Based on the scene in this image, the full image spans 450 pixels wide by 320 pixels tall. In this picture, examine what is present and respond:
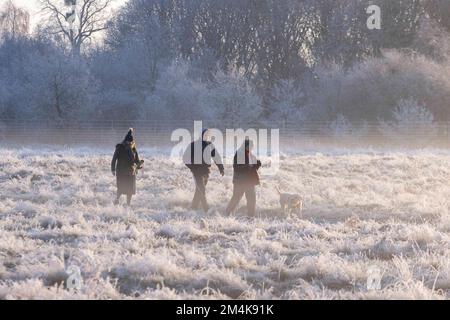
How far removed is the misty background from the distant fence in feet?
0.77

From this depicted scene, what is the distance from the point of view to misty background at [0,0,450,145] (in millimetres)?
39312

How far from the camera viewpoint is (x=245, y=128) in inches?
1542

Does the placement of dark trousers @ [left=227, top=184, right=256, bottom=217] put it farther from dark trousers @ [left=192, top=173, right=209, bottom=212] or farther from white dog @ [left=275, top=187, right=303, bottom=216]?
dark trousers @ [left=192, top=173, right=209, bottom=212]

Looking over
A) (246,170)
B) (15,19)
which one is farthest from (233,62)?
(246,170)

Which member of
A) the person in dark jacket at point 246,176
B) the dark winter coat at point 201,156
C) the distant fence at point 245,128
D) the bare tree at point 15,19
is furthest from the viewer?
the bare tree at point 15,19

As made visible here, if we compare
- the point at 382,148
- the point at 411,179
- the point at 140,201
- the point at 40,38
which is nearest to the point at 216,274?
the point at 140,201

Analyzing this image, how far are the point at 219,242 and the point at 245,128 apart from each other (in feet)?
96.4

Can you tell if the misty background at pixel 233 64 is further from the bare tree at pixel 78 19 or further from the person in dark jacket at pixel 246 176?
the person in dark jacket at pixel 246 176

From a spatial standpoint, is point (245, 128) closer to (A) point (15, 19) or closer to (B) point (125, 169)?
(B) point (125, 169)

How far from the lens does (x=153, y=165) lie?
2269 cm

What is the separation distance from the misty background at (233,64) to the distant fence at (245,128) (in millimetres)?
234

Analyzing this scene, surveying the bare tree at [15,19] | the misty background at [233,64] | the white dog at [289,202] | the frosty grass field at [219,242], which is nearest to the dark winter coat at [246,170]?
the white dog at [289,202]

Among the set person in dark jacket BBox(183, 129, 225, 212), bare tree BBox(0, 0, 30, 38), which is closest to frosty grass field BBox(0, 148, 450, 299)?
person in dark jacket BBox(183, 129, 225, 212)

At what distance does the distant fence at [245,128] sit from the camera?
Result: 36.4 meters
